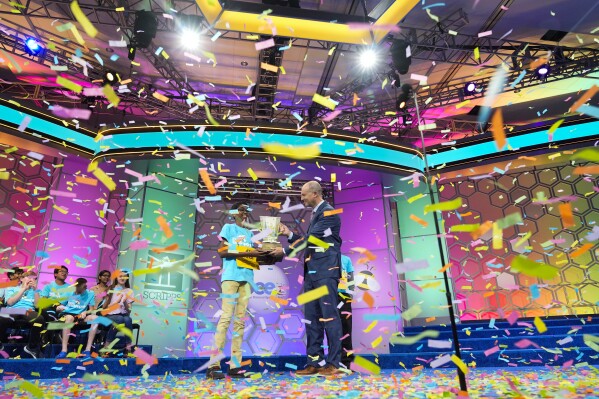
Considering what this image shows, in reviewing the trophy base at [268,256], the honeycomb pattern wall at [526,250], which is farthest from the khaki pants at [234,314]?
the honeycomb pattern wall at [526,250]

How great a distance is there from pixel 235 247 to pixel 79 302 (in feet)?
A: 10.3

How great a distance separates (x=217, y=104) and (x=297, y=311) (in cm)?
574

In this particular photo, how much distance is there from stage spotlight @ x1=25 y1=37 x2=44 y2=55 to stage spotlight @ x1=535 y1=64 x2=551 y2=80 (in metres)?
10.5

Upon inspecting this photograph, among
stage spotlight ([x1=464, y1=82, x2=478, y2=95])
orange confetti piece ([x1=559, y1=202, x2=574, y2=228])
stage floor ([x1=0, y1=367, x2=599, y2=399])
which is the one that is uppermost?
stage spotlight ([x1=464, y1=82, x2=478, y2=95])

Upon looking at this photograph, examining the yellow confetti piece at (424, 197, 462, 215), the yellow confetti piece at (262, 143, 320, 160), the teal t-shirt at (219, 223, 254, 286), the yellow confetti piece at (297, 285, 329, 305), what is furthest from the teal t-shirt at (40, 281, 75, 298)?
the yellow confetti piece at (424, 197, 462, 215)

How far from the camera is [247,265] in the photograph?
3090 millimetres

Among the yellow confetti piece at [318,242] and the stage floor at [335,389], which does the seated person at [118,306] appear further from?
the yellow confetti piece at [318,242]

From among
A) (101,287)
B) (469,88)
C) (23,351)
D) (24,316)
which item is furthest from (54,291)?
(469,88)

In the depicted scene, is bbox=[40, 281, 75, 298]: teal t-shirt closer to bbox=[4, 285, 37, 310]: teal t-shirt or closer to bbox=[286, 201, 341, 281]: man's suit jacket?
bbox=[4, 285, 37, 310]: teal t-shirt

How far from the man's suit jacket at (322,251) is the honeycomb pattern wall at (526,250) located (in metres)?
6.40

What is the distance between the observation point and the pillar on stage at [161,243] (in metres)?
5.93

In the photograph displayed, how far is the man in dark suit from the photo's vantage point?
2.83 m

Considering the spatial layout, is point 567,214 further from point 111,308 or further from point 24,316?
point 24,316

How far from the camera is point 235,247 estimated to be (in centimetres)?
310
